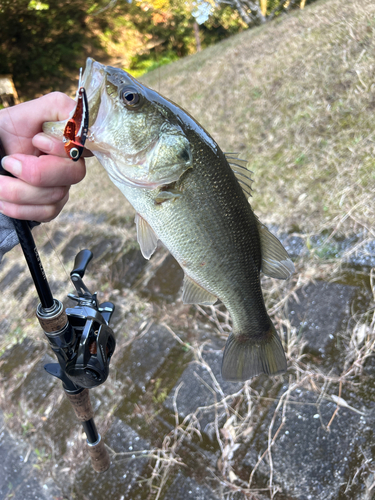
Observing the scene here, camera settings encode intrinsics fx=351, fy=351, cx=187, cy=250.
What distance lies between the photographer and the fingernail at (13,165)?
1.16 metres

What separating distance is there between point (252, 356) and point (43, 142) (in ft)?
3.64

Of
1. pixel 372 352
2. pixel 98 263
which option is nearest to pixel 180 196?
pixel 372 352

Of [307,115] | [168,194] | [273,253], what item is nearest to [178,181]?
[168,194]

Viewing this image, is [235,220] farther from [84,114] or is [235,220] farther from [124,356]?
[124,356]

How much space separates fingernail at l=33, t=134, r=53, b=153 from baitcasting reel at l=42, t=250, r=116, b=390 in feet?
1.62

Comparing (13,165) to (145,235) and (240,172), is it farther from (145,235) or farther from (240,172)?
(240,172)

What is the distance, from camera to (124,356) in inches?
102

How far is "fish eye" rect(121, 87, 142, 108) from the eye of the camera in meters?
1.14

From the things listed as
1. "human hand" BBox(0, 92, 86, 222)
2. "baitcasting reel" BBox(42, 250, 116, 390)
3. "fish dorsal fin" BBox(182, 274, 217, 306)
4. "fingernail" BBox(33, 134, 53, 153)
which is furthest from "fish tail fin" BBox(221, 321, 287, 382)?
"fingernail" BBox(33, 134, 53, 153)

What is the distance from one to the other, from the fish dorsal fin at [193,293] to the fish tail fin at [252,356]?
201mm

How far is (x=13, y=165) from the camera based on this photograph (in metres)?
1.16

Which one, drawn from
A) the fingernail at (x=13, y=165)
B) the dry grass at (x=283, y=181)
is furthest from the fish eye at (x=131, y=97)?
the dry grass at (x=283, y=181)

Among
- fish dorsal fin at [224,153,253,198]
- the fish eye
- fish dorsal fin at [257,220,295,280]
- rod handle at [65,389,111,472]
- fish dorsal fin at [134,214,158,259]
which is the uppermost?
the fish eye

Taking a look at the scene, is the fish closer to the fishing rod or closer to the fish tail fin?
the fish tail fin
